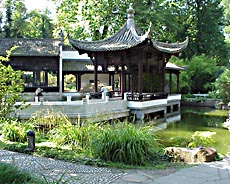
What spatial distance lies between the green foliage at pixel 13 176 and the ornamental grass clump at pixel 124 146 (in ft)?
7.99

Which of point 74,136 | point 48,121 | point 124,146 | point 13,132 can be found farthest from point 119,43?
point 124,146

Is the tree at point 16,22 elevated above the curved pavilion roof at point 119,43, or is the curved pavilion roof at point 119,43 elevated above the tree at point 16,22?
the tree at point 16,22

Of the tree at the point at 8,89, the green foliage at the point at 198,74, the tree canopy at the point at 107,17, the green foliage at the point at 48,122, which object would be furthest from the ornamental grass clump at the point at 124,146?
the green foliage at the point at 198,74

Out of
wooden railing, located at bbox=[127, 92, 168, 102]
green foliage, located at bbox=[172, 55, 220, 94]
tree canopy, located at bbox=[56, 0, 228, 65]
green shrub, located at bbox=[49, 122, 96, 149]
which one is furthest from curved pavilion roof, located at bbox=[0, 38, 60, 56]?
green shrub, located at bbox=[49, 122, 96, 149]

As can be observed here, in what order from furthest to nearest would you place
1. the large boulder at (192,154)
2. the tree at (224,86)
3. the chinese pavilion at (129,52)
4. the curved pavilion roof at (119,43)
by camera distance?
the tree at (224,86) < the curved pavilion roof at (119,43) < the chinese pavilion at (129,52) < the large boulder at (192,154)

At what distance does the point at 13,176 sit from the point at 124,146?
279 cm

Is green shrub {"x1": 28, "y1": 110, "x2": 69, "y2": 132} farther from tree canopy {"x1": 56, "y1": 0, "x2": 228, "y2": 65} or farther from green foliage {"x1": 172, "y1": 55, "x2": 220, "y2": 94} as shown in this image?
green foliage {"x1": 172, "y1": 55, "x2": 220, "y2": 94}

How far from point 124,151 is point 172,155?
1511 mm

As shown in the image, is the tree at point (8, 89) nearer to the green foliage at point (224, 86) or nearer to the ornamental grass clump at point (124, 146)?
the ornamental grass clump at point (124, 146)

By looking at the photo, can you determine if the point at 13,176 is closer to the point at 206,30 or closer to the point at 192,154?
the point at 192,154

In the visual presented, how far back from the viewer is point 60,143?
329 inches

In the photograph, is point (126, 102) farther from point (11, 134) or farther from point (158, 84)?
point (11, 134)

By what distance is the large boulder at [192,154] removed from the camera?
699cm

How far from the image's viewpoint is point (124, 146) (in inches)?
266
